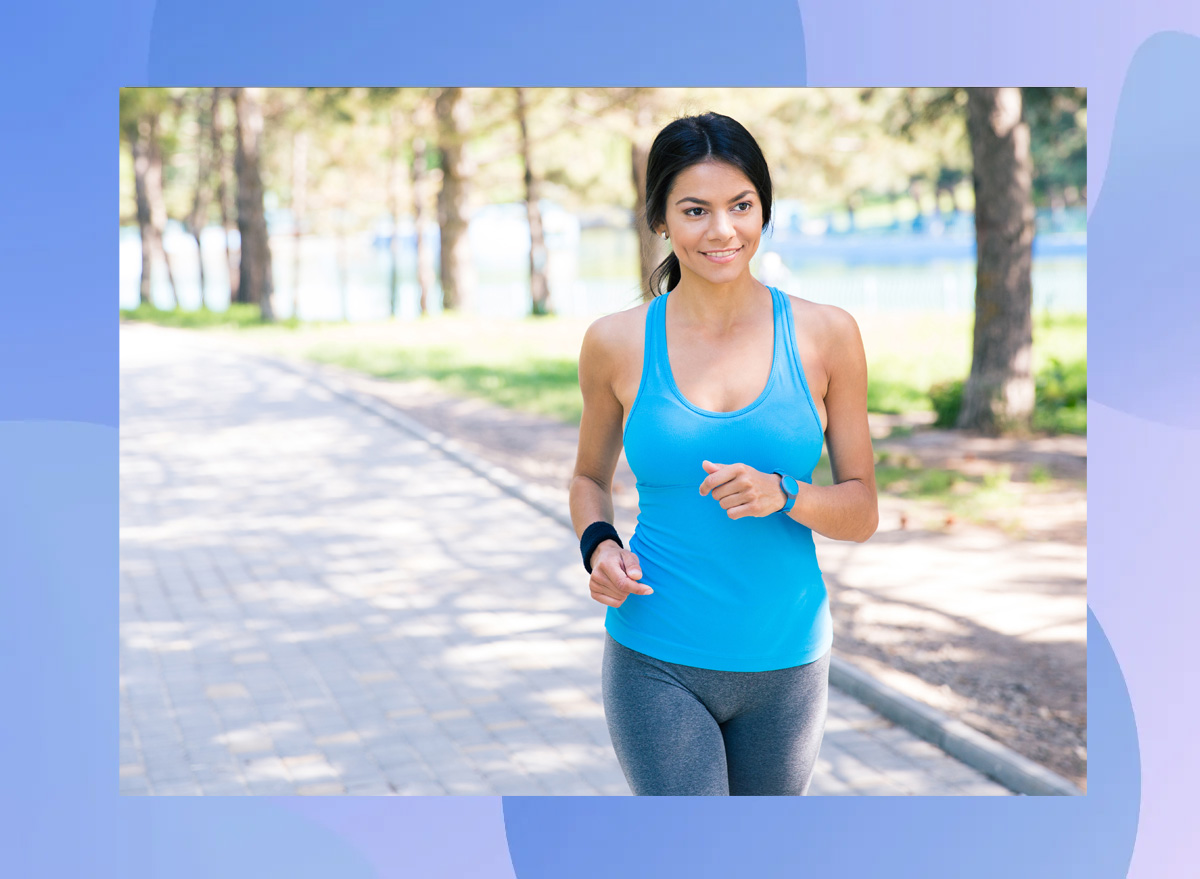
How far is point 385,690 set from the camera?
6055 mm

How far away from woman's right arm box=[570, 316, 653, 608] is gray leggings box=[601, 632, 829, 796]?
0.58 feet

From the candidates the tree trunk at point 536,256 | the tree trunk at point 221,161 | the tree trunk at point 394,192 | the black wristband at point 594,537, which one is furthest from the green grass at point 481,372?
the black wristband at point 594,537

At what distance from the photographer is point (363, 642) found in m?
6.78

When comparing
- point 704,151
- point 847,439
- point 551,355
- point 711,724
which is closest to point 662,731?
point 711,724

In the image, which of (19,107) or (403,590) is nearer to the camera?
(19,107)

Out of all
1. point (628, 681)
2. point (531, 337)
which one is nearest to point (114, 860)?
point (628, 681)

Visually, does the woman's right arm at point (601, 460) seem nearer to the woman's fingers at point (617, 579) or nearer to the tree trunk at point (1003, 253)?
the woman's fingers at point (617, 579)

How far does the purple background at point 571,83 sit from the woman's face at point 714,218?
0.35 m

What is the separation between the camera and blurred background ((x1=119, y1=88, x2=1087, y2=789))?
677 cm

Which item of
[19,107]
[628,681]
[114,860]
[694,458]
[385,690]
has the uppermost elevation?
[19,107]

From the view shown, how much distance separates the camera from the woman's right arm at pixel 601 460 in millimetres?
2418

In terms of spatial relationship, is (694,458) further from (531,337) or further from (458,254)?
(458,254)

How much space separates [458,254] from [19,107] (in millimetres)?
21342

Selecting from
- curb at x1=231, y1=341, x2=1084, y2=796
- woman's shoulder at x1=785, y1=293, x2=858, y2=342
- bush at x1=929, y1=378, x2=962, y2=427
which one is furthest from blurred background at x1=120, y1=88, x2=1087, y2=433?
curb at x1=231, y1=341, x2=1084, y2=796
